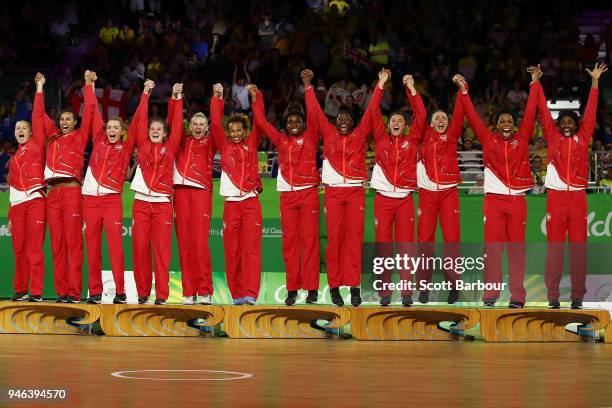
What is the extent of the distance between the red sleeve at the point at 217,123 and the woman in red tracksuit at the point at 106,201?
80cm

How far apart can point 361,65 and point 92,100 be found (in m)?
9.15

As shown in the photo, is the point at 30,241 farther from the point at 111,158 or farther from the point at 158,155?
the point at 158,155

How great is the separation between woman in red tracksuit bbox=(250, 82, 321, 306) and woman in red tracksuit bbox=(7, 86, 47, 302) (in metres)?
2.52

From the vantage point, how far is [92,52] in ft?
84.1

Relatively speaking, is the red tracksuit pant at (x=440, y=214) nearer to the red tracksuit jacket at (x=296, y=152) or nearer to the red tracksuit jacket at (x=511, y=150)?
the red tracksuit jacket at (x=511, y=150)

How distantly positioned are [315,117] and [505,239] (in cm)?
243

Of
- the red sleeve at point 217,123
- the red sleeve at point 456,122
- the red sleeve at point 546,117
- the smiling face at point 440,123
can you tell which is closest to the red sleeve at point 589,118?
the red sleeve at point 546,117

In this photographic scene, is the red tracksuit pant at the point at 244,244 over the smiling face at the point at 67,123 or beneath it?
beneath

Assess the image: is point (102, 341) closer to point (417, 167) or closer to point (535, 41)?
point (417, 167)

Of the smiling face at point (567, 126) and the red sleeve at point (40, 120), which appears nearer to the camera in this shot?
the smiling face at point (567, 126)

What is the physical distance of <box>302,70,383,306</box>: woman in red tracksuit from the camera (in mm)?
15172

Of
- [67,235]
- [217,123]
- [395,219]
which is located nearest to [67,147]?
[67,235]

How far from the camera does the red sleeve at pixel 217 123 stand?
15.2 meters

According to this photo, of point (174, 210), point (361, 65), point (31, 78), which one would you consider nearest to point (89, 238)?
point (174, 210)
